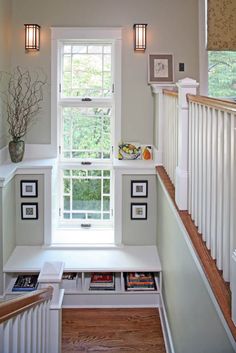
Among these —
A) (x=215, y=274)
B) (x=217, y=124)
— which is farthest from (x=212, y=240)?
(x=217, y=124)

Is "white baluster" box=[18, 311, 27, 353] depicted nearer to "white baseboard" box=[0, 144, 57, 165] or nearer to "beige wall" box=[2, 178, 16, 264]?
"beige wall" box=[2, 178, 16, 264]

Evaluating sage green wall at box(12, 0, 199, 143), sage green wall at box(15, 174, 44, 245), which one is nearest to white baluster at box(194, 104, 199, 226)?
sage green wall at box(15, 174, 44, 245)

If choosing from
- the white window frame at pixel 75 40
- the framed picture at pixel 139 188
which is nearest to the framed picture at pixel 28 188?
the white window frame at pixel 75 40

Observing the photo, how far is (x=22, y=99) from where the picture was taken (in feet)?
16.3

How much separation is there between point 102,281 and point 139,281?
1.09 feet

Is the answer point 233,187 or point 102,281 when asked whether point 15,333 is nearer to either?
point 233,187

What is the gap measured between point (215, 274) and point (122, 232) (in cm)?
283

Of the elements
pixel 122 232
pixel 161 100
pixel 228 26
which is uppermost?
pixel 228 26

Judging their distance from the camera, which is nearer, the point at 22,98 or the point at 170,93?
the point at 170,93

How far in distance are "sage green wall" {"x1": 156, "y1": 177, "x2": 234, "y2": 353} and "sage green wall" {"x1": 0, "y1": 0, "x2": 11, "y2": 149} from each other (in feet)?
5.50

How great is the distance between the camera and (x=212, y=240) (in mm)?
2145

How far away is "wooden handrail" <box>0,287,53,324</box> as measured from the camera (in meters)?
1.70

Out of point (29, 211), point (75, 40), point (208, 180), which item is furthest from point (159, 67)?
point (208, 180)

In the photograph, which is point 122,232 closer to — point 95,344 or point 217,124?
point 95,344
